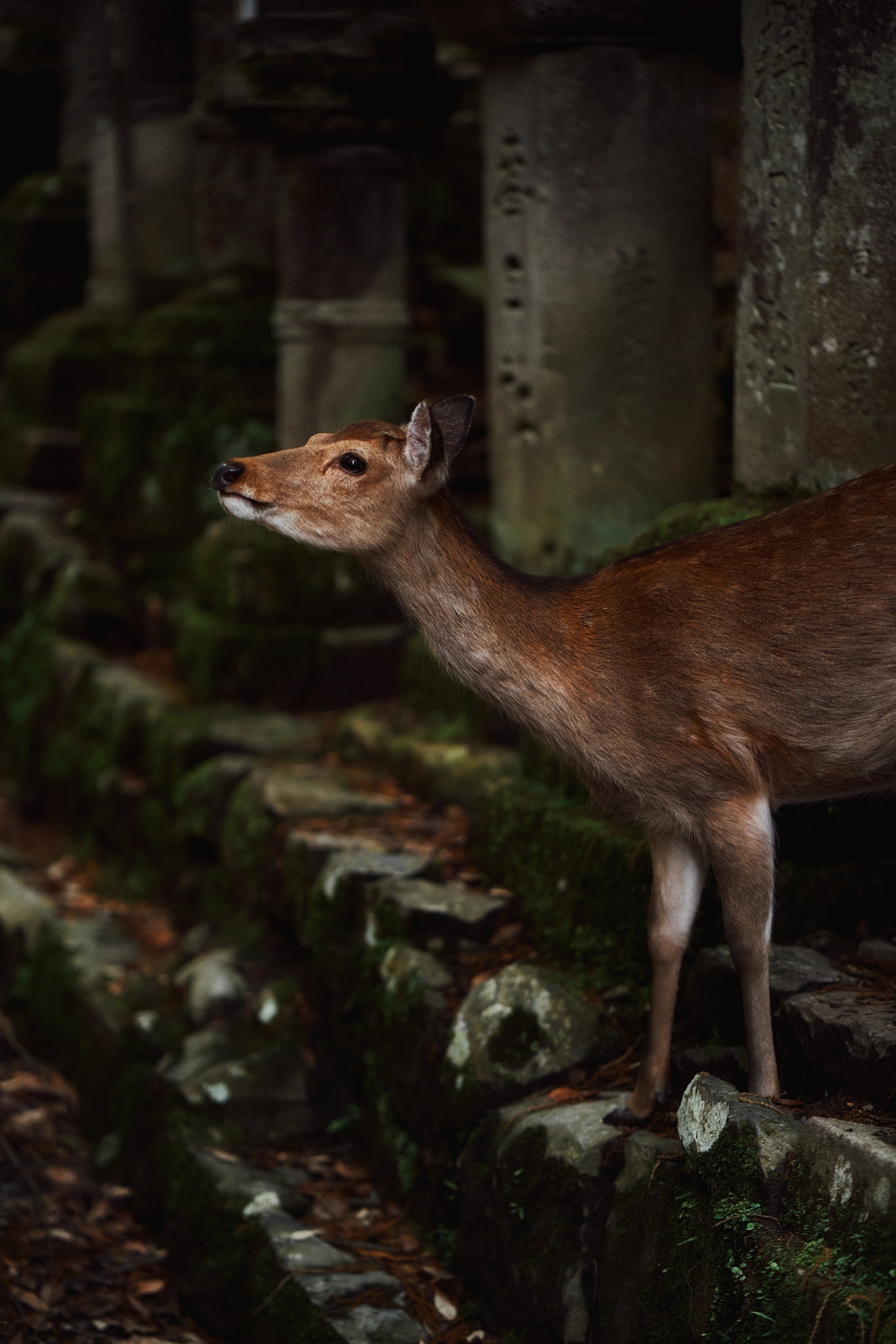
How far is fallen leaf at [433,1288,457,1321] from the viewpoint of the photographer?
14.2 ft

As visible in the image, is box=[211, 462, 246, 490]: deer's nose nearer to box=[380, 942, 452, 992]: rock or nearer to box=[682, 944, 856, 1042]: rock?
box=[682, 944, 856, 1042]: rock

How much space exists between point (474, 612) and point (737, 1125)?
4.74 ft

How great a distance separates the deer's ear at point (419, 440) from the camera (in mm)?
3828

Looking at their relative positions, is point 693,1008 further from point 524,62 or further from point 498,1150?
point 524,62

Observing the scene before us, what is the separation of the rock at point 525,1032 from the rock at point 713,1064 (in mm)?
388

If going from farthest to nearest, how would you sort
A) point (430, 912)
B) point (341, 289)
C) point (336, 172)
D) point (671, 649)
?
point (341, 289) < point (336, 172) < point (430, 912) < point (671, 649)

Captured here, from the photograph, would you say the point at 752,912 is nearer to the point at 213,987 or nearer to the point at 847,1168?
the point at 847,1168

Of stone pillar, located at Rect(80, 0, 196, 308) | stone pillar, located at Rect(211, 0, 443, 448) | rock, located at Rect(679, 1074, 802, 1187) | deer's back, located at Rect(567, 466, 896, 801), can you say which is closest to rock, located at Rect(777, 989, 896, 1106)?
rock, located at Rect(679, 1074, 802, 1187)

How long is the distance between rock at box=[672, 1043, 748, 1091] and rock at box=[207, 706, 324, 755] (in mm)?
3568

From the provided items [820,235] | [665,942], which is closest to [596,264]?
[820,235]

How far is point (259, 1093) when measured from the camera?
18.3 feet

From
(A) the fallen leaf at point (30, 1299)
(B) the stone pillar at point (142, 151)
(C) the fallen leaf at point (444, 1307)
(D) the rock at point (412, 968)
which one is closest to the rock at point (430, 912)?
(D) the rock at point (412, 968)

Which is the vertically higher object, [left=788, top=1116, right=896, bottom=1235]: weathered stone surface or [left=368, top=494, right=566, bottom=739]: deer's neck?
[left=368, top=494, right=566, bottom=739]: deer's neck

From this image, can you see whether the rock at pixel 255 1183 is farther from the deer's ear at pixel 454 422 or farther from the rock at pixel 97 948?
the deer's ear at pixel 454 422
